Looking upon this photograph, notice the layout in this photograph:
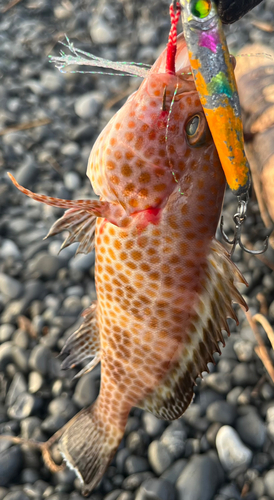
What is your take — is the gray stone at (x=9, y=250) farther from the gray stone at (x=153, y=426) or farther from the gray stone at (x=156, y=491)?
the gray stone at (x=156, y=491)

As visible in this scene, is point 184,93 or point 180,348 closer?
point 184,93

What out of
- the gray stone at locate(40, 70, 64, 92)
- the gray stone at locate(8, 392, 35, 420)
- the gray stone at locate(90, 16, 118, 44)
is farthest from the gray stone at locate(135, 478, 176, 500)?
the gray stone at locate(90, 16, 118, 44)

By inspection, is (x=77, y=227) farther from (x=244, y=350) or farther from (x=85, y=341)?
(x=244, y=350)

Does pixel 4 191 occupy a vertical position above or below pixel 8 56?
below

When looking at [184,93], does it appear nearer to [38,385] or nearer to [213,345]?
[213,345]

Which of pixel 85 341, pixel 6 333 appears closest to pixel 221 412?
pixel 85 341

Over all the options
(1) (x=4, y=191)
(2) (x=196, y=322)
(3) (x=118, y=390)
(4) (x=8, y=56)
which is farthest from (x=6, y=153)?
(2) (x=196, y=322)
